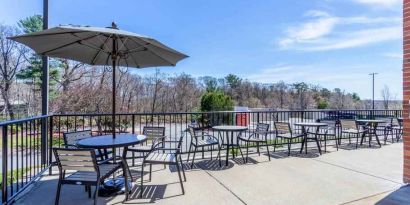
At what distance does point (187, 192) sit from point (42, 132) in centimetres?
253

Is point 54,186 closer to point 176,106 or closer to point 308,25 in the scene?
point 308,25

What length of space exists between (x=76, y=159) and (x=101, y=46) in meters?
1.79

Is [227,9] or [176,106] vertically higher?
[227,9]

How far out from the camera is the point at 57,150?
2.45 metres

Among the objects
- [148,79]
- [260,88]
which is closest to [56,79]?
[148,79]

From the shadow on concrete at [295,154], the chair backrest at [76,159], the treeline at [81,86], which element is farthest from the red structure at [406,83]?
the treeline at [81,86]

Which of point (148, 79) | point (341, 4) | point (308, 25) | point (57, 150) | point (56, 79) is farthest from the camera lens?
point (148, 79)

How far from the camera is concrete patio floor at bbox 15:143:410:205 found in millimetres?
2971

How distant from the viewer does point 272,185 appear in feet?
11.3

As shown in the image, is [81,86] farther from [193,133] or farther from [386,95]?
[386,95]

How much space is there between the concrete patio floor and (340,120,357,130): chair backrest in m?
1.44

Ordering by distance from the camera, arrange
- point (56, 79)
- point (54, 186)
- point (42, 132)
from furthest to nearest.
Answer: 1. point (56, 79)
2. point (42, 132)
3. point (54, 186)

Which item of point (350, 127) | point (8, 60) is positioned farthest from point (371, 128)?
point (8, 60)

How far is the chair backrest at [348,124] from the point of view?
6259mm
